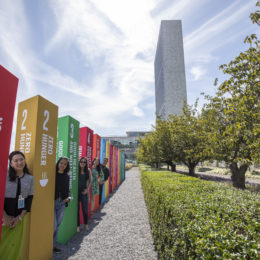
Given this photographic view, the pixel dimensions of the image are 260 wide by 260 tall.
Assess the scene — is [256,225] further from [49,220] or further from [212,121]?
[212,121]

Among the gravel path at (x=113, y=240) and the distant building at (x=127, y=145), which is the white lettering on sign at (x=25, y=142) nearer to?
the gravel path at (x=113, y=240)

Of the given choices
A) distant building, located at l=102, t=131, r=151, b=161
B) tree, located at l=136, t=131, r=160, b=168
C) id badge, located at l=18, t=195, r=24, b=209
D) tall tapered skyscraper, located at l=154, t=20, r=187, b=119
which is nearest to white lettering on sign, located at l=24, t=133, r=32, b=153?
id badge, located at l=18, t=195, r=24, b=209

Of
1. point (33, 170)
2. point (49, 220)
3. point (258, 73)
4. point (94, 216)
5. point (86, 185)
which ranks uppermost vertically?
point (258, 73)

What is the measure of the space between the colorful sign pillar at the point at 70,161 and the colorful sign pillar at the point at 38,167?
854mm

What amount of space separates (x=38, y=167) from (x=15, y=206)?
30.1 inches

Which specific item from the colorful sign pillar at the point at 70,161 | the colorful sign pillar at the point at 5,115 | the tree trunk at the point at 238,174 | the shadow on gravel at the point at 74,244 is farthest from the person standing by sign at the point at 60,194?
the tree trunk at the point at 238,174

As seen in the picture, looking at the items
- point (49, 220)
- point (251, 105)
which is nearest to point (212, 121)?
point (251, 105)

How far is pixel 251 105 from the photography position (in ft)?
12.9

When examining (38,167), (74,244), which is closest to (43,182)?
(38,167)

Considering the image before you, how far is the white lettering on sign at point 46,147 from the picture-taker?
3.42 meters

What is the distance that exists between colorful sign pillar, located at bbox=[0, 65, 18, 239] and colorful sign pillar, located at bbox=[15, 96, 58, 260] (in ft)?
2.39

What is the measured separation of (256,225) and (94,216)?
5.96m

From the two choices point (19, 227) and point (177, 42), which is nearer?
point (19, 227)

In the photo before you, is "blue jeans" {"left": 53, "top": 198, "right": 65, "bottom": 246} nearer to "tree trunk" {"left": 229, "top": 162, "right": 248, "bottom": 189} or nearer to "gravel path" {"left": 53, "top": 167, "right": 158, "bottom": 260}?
"gravel path" {"left": 53, "top": 167, "right": 158, "bottom": 260}
